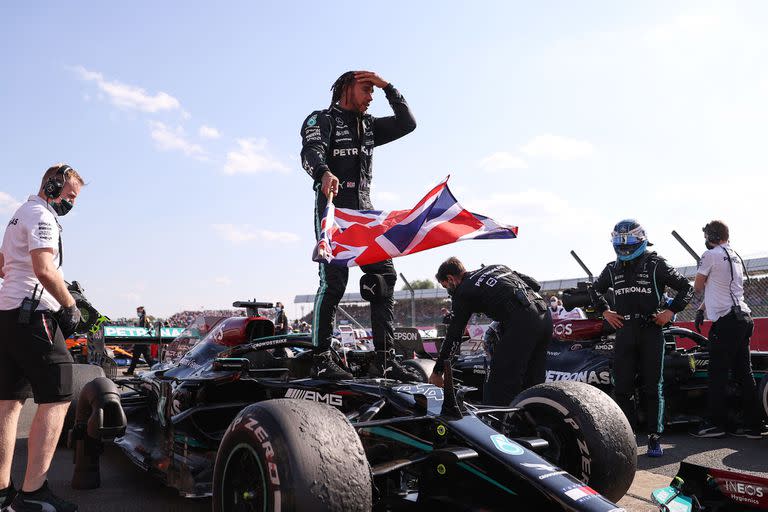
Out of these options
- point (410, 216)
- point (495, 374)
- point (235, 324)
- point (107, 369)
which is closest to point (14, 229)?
point (235, 324)

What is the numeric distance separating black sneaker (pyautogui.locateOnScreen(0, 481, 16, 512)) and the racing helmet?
14.5 feet

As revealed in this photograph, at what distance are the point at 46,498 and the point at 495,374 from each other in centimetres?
271

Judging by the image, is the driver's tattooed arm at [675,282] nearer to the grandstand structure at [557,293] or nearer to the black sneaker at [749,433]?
the black sneaker at [749,433]

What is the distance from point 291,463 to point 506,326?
269 centimetres

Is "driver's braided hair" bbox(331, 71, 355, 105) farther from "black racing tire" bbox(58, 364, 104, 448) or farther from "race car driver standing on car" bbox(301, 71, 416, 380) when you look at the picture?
"black racing tire" bbox(58, 364, 104, 448)

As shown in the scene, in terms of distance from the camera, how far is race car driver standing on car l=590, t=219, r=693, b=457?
5.18 m

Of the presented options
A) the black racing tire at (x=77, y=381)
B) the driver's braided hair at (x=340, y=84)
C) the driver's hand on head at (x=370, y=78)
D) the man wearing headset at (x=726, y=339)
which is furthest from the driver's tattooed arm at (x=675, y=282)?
the black racing tire at (x=77, y=381)

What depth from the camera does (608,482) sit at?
2770 mm

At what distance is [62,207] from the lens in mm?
3738

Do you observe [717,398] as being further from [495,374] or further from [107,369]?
[107,369]

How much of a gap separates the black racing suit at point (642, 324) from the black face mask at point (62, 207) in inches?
159

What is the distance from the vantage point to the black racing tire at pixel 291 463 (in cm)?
212

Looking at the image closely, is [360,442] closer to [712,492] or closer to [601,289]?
[712,492]

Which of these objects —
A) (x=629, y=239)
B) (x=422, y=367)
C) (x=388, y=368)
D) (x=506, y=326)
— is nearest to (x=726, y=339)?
(x=629, y=239)
